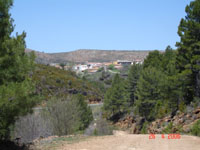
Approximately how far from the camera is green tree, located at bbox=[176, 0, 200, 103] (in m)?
28.0

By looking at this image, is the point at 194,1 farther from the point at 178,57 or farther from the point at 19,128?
A: the point at 19,128

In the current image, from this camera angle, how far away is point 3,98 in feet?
32.2

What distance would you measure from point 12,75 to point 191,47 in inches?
876

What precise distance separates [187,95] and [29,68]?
25.6 metres

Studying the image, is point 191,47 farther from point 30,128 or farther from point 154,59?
point 154,59

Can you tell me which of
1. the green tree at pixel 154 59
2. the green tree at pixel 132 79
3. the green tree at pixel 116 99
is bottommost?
the green tree at pixel 116 99

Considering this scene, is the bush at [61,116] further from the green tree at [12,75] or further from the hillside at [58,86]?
the hillside at [58,86]

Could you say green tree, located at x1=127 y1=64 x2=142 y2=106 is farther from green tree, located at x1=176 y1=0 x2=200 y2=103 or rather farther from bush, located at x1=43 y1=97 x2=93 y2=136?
bush, located at x1=43 y1=97 x2=93 y2=136

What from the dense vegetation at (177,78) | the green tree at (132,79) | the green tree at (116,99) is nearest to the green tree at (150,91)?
the dense vegetation at (177,78)

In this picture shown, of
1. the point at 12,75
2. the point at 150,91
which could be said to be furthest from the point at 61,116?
the point at 150,91

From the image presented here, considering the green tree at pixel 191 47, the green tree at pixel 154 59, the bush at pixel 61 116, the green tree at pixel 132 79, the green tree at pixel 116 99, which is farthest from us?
the green tree at pixel 116 99

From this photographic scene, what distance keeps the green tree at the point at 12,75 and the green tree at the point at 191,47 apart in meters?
19.9

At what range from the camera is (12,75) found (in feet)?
37.1

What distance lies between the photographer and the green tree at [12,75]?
10.2 metres
